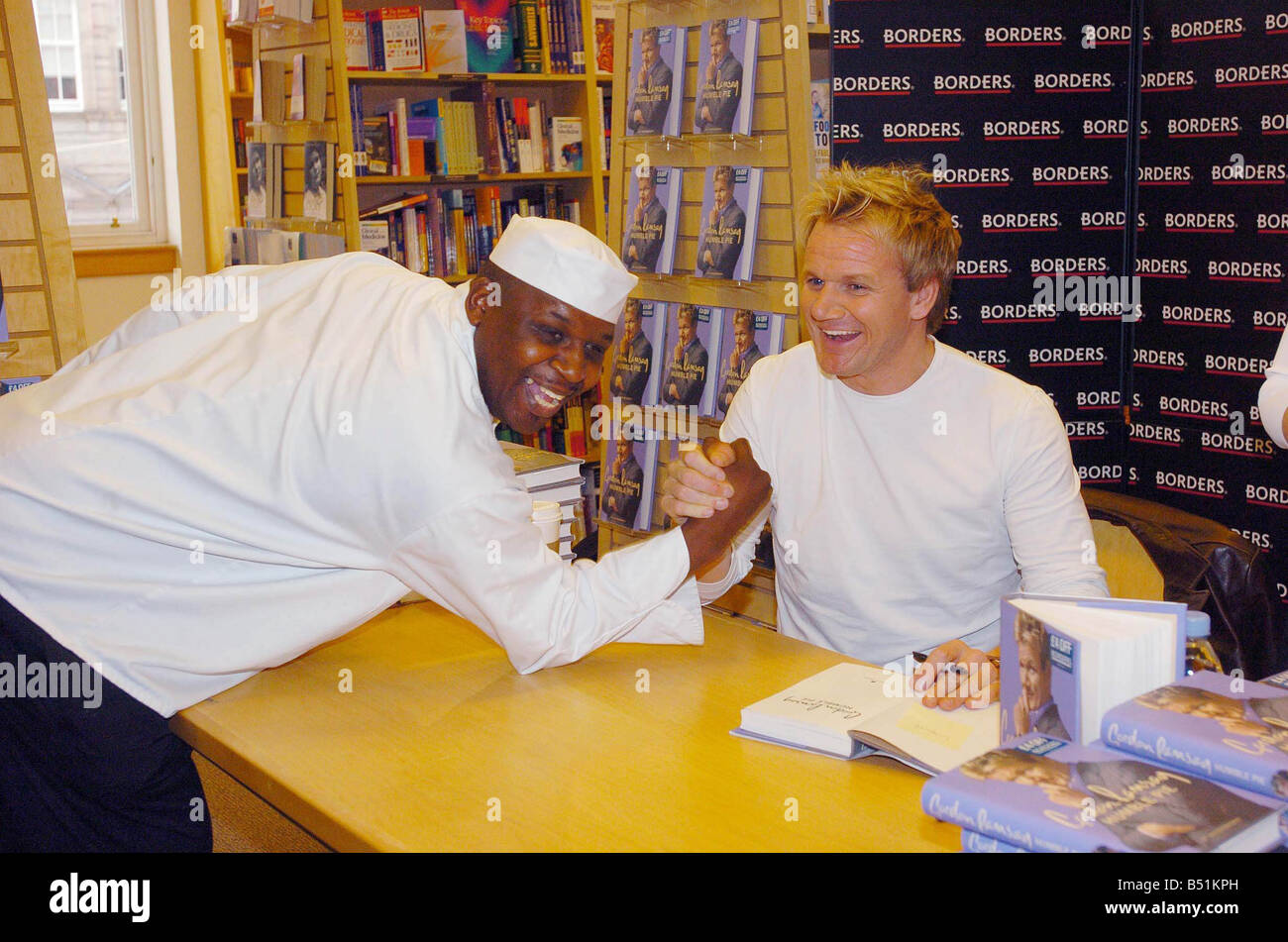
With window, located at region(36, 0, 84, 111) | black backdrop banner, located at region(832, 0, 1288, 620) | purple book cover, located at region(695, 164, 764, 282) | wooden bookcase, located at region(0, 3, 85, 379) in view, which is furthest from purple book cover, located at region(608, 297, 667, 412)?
window, located at region(36, 0, 84, 111)

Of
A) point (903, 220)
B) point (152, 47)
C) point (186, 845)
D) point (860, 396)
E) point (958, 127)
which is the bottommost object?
point (186, 845)

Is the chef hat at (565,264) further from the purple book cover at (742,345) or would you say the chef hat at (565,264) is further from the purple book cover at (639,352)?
the purple book cover at (639,352)

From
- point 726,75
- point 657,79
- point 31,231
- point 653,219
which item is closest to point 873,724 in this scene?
point 726,75

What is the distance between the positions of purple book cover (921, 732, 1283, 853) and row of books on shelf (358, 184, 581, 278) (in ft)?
14.2

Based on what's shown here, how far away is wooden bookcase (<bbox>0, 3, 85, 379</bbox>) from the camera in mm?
3211

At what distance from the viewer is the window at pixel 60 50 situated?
5949mm

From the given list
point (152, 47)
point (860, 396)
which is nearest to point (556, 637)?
point (860, 396)

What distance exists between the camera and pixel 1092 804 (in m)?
1.29

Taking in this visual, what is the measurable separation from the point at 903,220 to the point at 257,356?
122cm

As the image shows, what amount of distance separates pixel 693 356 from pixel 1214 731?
244 centimetres

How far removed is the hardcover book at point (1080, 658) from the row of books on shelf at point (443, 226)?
420 cm

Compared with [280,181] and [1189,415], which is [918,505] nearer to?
[1189,415]

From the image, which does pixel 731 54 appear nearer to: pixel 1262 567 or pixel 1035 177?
pixel 1035 177

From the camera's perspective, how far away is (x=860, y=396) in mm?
2414
